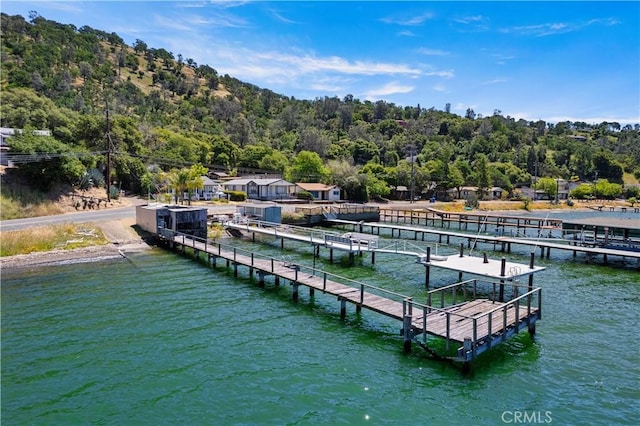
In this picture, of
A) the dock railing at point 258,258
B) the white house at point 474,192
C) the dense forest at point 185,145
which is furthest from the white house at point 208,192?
the white house at point 474,192

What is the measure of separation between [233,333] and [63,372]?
659cm

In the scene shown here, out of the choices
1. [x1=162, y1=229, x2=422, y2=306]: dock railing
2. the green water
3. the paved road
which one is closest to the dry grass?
the paved road

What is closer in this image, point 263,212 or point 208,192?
point 263,212

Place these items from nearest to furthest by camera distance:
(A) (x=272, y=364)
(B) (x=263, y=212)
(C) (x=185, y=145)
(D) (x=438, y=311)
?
1. (A) (x=272, y=364)
2. (D) (x=438, y=311)
3. (B) (x=263, y=212)
4. (C) (x=185, y=145)

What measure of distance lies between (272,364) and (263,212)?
3477 centimetres

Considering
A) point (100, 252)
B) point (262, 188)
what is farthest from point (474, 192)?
point (100, 252)

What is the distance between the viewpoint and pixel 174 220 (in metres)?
39.8

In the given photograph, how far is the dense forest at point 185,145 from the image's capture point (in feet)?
210

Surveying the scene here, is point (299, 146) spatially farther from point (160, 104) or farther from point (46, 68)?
point (46, 68)

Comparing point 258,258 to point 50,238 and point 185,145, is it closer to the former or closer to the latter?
point 50,238

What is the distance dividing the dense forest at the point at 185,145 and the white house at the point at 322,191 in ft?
9.91

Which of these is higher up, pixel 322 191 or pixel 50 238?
pixel 322 191

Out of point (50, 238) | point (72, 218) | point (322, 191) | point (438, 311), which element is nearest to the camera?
point (438, 311)

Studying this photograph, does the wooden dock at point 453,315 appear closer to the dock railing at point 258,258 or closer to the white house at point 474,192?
the dock railing at point 258,258
